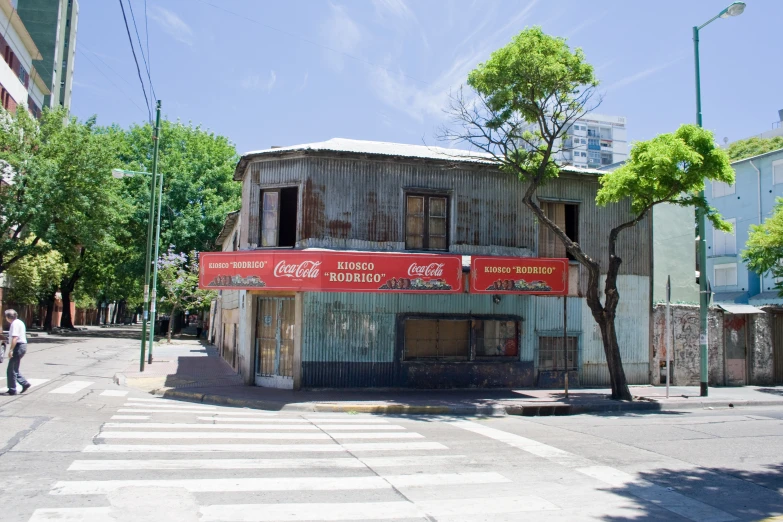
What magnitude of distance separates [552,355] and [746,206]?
2364 cm

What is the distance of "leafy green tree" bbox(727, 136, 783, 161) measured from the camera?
1799 inches

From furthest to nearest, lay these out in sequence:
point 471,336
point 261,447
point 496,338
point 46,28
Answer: point 46,28
point 496,338
point 471,336
point 261,447

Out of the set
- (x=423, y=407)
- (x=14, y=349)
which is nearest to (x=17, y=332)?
(x=14, y=349)

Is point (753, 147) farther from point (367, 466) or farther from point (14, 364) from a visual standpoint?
point (14, 364)

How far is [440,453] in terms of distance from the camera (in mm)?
8805

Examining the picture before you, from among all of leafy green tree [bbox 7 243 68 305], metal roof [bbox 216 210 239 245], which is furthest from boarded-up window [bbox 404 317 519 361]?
leafy green tree [bbox 7 243 68 305]

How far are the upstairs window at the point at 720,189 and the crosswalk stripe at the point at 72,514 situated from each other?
123 feet

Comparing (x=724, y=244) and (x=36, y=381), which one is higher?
(x=724, y=244)

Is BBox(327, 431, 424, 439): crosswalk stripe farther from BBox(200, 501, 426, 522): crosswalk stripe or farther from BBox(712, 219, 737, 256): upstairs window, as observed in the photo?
BBox(712, 219, 737, 256): upstairs window

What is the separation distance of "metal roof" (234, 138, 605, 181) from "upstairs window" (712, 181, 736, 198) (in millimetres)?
22196

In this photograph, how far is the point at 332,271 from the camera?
47.5ft

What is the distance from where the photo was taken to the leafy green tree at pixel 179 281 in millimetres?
36250

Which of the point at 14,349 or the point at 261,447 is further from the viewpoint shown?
the point at 14,349

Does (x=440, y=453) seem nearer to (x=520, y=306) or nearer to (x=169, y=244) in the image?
(x=520, y=306)
